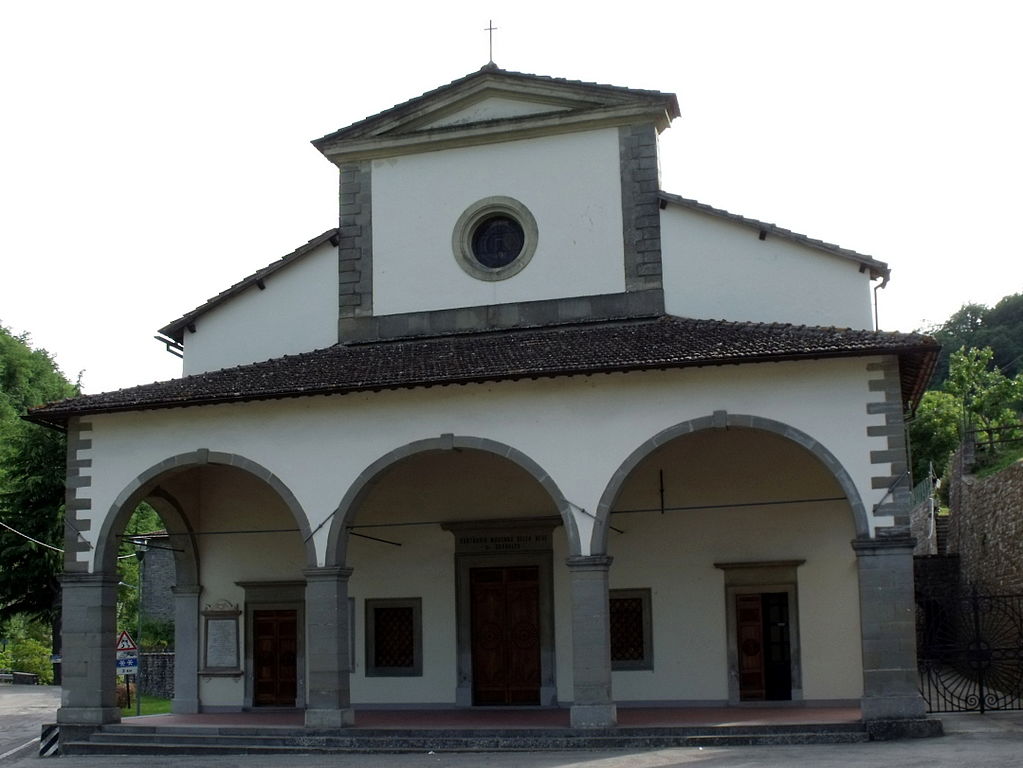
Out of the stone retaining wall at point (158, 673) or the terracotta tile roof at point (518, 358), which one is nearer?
the terracotta tile roof at point (518, 358)

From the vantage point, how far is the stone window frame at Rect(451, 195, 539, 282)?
20.4m

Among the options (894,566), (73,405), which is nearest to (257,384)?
(73,405)

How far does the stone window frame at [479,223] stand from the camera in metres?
20.4

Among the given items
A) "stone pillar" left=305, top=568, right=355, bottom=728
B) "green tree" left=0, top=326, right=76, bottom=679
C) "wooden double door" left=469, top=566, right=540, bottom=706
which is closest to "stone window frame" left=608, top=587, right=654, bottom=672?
"wooden double door" left=469, top=566, right=540, bottom=706

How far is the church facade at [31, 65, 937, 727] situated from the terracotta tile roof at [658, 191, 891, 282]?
0.05 metres

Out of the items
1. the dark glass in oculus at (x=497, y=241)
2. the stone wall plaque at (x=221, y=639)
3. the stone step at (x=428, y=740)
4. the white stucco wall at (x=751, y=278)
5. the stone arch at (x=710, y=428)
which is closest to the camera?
the stone step at (x=428, y=740)

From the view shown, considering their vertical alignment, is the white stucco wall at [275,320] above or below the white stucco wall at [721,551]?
above

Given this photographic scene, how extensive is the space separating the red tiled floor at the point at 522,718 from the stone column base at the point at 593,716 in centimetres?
31

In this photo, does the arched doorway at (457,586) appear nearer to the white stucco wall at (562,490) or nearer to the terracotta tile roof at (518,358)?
the white stucco wall at (562,490)

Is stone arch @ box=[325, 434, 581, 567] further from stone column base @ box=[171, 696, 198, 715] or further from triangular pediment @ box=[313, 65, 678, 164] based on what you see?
triangular pediment @ box=[313, 65, 678, 164]

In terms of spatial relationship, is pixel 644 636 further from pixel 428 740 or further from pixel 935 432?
pixel 935 432

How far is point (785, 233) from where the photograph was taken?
19391 millimetres

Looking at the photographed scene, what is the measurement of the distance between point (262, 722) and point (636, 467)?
21.4 feet

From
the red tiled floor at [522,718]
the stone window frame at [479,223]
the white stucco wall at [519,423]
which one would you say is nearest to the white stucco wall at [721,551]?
the red tiled floor at [522,718]
